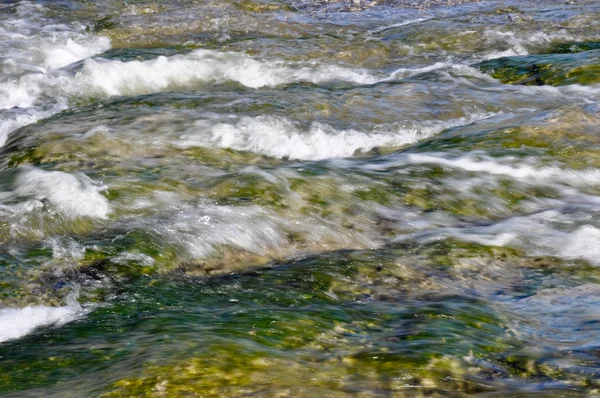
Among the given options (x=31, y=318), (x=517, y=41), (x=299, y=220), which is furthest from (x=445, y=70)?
(x=31, y=318)

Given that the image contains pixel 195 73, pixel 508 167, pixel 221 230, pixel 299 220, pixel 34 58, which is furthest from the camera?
pixel 34 58

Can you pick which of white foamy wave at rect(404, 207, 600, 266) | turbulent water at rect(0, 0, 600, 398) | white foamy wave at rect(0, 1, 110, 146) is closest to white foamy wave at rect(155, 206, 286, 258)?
turbulent water at rect(0, 0, 600, 398)

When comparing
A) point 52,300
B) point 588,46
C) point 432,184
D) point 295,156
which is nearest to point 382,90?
point 295,156

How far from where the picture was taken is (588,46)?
16844mm

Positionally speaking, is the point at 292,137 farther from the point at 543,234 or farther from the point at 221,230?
the point at 543,234

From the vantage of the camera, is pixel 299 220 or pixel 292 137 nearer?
pixel 299 220

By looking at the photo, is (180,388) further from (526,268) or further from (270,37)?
(270,37)

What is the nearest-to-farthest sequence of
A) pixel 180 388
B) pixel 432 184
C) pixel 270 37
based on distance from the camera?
pixel 180 388, pixel 432 184, pixel 270 37

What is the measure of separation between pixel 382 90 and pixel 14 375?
9.86m

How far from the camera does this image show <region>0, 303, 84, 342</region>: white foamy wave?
236 inches

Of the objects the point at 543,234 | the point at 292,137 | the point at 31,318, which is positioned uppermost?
the point at 31,318

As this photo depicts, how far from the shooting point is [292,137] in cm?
1154

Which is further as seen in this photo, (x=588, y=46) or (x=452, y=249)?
(x=588, y=46)

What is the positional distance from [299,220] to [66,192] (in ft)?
8.07
